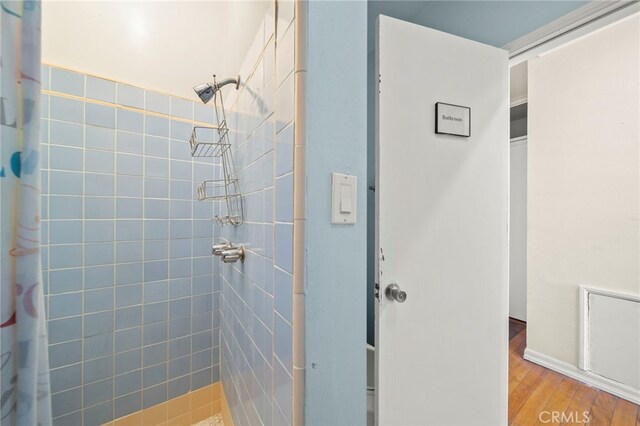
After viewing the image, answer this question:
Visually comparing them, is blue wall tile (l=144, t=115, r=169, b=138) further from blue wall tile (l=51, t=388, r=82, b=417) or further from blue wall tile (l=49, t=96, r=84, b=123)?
blue wall tile (l=51, t=388, r=82, b=417)

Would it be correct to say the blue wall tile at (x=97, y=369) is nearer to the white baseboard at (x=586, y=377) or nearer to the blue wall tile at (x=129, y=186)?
the blue wall tile at (x=129, y=186)

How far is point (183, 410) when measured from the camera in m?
1.44

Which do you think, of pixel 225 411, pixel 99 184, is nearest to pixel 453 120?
pixel 99 184

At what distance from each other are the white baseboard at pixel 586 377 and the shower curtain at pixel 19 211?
2763 mm

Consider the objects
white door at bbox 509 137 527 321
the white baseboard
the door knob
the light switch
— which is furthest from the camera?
white door at bbox 509 137 527 321

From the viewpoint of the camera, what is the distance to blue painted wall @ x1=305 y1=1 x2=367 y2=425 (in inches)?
21.8

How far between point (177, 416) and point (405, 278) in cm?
151

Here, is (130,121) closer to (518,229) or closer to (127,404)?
(127,404)

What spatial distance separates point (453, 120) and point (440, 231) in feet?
1.46

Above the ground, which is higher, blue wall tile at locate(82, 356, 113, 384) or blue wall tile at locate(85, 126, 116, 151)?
blue wall tile at locate(85, 126, 116, 151)

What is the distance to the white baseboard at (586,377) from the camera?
156 cm

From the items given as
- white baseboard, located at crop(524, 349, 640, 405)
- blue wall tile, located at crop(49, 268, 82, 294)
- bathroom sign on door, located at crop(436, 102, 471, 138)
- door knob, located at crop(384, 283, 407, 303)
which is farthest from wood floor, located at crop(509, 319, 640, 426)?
blue wall tile, located at crop(49, 268, 82, 294)

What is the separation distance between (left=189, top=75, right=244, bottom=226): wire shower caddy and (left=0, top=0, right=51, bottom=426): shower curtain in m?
0.61

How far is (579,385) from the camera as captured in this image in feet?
5.60
